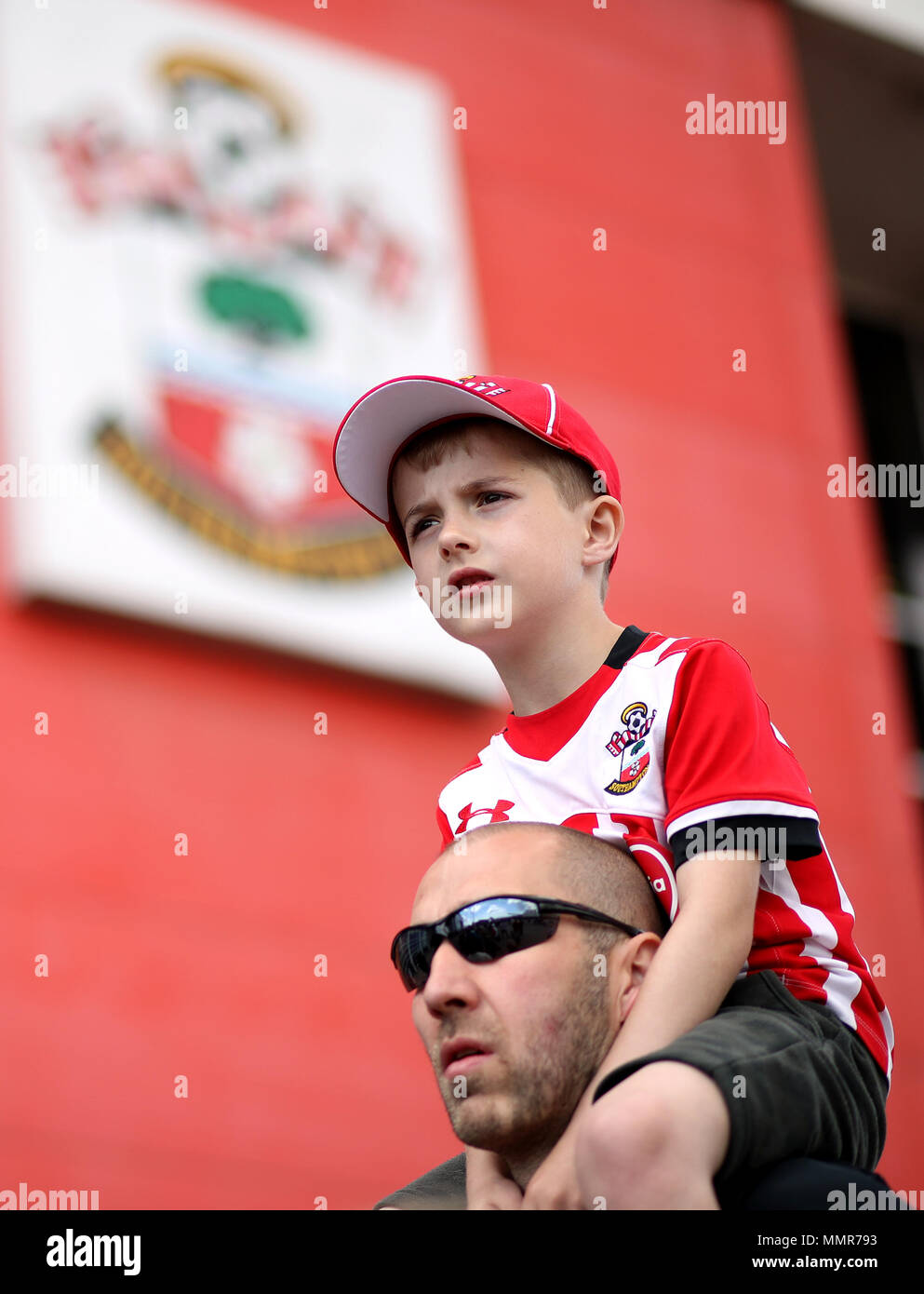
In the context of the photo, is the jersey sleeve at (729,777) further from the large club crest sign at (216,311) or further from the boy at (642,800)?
the large club crest sign at (216,311)

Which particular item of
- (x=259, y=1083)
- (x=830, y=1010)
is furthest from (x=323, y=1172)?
(x=830, y=1010)

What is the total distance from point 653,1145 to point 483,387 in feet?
4.51

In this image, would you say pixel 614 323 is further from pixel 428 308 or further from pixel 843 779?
pixel 843 779

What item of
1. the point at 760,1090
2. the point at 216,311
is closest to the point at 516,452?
the point at 760,1090

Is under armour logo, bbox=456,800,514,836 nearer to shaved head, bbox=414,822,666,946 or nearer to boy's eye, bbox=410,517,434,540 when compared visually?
shaved head, bbox=414,822,666,946

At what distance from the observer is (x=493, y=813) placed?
2.92m

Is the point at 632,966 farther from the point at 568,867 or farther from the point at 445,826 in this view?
the point at 445,826

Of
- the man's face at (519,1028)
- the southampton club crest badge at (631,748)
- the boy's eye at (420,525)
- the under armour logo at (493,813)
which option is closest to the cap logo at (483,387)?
the boy's eye at (420,525)

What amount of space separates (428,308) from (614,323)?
4.09 feet

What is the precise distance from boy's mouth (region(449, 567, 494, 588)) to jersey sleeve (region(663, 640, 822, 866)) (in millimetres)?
358

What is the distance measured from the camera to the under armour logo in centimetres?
290

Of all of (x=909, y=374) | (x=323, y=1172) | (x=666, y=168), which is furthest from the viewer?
(x=909, y=374)

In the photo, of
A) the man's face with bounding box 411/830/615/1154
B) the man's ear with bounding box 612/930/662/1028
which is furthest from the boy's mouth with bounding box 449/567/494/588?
the man's ear with bounding box 612/930/662/1028
